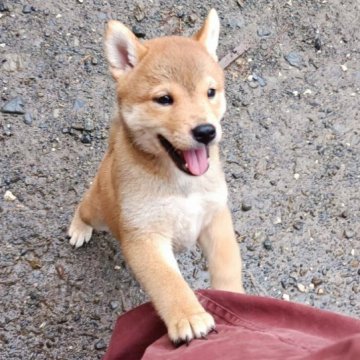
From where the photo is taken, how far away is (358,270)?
325 centimetres

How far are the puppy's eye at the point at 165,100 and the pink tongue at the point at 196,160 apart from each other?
0.18 meters

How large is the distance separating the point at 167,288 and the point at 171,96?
2.20 ft

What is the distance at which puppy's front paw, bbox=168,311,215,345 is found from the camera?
2.08 m

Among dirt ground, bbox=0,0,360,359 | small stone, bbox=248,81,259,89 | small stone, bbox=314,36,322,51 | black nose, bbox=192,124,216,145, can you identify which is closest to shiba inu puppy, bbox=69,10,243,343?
black nose, bbox=192,124,216,145

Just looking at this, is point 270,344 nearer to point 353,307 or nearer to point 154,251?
point 154,251

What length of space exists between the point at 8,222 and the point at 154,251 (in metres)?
0.97

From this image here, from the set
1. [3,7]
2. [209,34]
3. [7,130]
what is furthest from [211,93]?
[3,7]

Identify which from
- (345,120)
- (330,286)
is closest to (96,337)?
(330,286)

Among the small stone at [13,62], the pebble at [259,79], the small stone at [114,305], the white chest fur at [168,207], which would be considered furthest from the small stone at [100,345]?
the pebble at [259,79]

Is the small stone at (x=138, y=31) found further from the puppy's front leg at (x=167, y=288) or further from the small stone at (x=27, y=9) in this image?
the puppy's front leg at (x=167, y=288)

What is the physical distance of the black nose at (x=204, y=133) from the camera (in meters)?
2.29

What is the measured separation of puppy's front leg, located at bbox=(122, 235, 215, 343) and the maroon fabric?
62 millimetres

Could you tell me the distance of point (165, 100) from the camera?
2.41 metres

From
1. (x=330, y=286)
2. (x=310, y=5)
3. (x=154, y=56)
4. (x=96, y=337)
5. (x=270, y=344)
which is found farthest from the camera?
(x=310, y=5)
